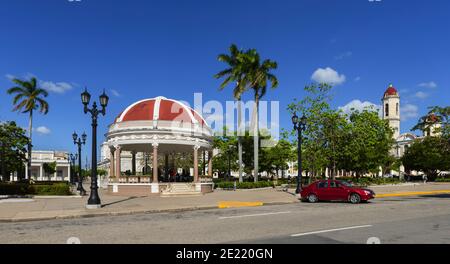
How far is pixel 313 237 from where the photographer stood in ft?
34.8

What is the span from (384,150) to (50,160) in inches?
3698

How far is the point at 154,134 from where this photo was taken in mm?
33844

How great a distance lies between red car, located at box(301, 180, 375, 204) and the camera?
23297mm

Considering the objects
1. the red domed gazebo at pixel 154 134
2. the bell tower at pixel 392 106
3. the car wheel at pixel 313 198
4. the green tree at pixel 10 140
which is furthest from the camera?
the bell tower at pixel 392 106

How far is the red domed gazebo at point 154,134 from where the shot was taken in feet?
111

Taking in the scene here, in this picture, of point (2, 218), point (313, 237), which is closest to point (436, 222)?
point (313, 237)

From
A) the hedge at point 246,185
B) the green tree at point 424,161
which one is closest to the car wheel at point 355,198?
the hedge at point 246,185

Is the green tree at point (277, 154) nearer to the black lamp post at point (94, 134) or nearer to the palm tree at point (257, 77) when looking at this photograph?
the palm tree at point (257, 77)

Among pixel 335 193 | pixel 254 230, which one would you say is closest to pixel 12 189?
pixel 335 193

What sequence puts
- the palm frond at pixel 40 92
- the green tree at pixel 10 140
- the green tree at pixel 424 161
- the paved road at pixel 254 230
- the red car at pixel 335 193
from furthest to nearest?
the green tree at pixel 424 161, the palm frond at pixel 40 92, the green tree at pixel 10 140, the red car at pixel 335 193, the paved road at pixel 254 230

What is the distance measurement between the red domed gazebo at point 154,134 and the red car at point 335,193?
1283 centimetres

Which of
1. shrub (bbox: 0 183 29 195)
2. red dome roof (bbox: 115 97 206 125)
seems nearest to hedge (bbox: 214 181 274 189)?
red dome roof (bbox: 115 97 206 125)

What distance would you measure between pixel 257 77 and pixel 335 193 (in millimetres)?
24192

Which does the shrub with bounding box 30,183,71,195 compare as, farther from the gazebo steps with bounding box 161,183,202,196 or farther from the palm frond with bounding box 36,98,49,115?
the palm frond with bounding box 36,98,49,115
